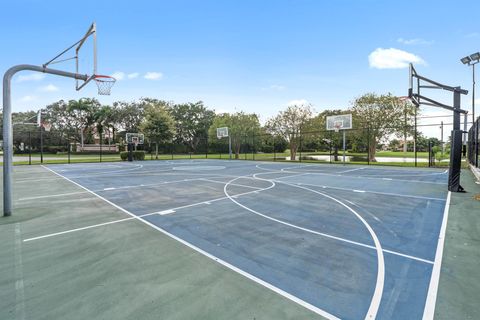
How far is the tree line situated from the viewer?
85.3ft

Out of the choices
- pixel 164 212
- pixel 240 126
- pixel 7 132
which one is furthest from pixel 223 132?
pixel 7 132

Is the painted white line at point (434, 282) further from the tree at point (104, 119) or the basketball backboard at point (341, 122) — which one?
the tree at point (104, 119)


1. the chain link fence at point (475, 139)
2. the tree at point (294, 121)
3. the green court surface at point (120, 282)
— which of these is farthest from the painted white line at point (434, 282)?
the tree at point (294, 121)

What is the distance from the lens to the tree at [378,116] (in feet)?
83.1

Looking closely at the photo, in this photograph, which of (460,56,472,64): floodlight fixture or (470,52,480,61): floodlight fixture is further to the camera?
(460,56,472,64): floodlight fixture

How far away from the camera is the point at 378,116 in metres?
26.1

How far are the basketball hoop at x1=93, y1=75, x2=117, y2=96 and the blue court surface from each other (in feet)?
12.0

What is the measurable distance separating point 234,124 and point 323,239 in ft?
102

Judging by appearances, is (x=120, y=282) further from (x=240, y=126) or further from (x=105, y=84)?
(x=240, y=126)

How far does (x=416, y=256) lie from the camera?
366cm

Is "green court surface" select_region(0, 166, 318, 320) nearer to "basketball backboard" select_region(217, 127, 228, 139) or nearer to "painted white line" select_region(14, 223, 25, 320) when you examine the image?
"painted white line" select_region(14, 223, 25, 320)

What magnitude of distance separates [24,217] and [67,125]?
188 feet

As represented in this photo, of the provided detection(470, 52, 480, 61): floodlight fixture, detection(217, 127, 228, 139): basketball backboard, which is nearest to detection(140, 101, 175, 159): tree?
detection(217, 127, 228, 139): basketball backboard

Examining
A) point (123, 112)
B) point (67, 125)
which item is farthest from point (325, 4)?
point (67, 125)
